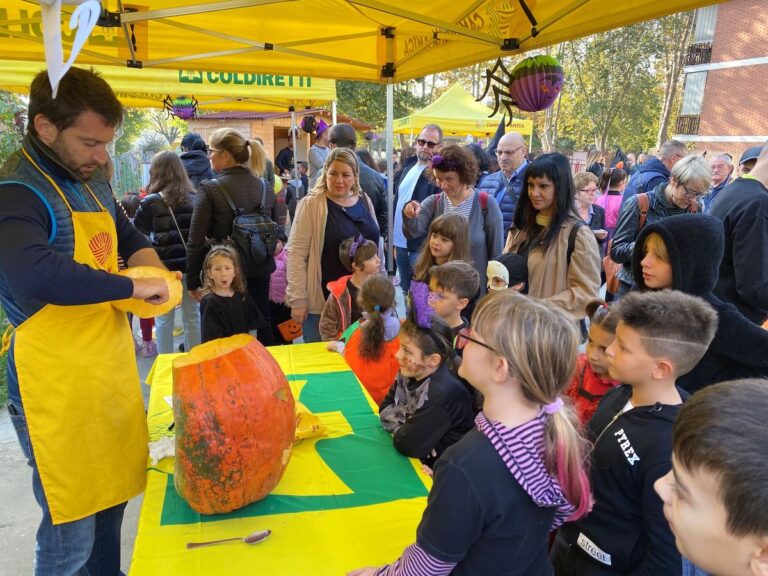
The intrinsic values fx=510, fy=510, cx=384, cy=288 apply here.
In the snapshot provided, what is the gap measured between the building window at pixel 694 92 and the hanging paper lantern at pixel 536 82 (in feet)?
85.4

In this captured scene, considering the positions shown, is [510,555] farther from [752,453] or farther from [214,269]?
[214,269]

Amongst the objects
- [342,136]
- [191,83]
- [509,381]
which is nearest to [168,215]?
[342,136]

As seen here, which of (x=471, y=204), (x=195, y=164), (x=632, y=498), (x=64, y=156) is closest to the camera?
(x=632, y=498)

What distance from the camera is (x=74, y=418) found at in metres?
1.60

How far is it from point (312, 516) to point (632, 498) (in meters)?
0.96

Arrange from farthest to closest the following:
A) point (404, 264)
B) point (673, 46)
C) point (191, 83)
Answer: point (673, 46) < point (191, 83) < point (404, 264)

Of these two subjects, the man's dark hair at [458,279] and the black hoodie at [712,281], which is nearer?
the black hoodie at [712,281]

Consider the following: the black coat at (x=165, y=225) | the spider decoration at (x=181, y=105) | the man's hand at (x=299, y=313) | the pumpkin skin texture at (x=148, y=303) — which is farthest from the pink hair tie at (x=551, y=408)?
the spider decoration at (x=181, y=105)

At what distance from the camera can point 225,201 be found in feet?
12.4

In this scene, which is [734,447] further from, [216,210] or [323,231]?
[216,210]

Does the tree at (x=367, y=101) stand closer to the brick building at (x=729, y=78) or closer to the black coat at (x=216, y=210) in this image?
the brick building at (x=729, y=78)

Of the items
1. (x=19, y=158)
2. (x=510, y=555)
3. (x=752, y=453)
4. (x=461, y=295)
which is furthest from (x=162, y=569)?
(x=461, y=295)

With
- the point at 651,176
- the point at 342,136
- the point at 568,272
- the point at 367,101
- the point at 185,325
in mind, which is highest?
the point at 367,101

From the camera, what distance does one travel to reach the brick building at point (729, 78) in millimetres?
22062
